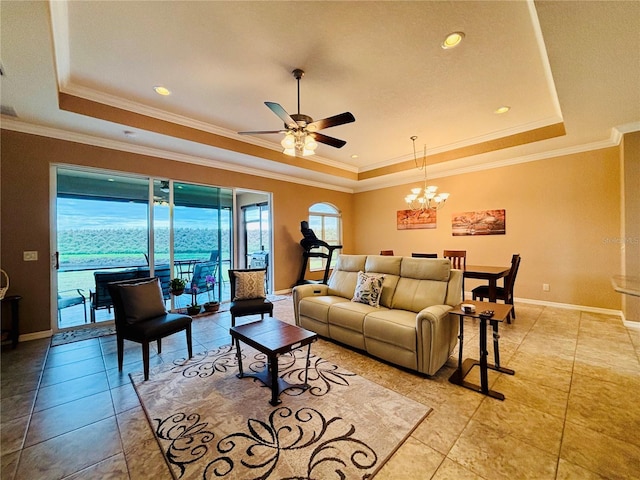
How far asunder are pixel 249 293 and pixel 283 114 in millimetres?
2463

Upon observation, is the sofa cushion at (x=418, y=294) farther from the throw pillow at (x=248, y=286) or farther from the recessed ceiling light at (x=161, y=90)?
the recessed ceiling light at (x=161, y=90)

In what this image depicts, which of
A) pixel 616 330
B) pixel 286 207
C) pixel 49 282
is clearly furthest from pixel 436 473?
pixel 286 207

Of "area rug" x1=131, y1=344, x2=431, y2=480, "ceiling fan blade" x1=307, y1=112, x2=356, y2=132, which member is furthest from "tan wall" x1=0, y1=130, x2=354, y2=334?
"ceiling fan blade" x1=307, y1=112, x2=356, y2=132

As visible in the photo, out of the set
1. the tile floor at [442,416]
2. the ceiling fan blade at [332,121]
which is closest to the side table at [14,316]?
the tile floor at [442,416]

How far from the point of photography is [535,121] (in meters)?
4.24

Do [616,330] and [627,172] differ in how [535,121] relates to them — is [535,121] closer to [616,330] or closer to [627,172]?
[627,172]

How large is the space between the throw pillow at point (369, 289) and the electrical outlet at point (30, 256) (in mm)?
4492

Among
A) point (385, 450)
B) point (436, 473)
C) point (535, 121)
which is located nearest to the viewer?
point (436, 473)

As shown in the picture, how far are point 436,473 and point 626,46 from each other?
12.0 feet

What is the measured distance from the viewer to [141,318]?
9.11 ft

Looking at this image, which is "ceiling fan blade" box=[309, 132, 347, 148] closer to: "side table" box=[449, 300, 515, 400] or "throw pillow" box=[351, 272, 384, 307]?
"throw pillow" box=[351, 272, 384, 307]

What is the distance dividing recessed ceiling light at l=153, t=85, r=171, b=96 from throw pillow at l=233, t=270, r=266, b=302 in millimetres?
2566

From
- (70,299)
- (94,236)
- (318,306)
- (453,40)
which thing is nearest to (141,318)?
(318,306)

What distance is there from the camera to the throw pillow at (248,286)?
3.77 metres
